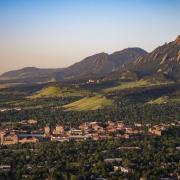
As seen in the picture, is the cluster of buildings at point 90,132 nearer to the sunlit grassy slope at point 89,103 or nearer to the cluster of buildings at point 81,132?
the cluster of buildings at point 81,132

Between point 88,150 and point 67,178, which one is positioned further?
point 88,150

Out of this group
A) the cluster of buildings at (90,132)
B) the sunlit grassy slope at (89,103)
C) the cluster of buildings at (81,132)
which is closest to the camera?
the cluster of buildings at (81,132)

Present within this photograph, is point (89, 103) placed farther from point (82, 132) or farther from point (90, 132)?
point (90, 132)

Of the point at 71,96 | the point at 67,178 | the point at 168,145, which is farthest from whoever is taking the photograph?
the point at 71,96

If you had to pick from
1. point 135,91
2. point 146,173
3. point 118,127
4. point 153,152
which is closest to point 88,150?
point 153,152

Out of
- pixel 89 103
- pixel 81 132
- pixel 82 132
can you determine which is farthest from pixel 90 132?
pixel 89 103

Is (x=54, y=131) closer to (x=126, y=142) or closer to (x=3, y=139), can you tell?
(x=3, y=139)

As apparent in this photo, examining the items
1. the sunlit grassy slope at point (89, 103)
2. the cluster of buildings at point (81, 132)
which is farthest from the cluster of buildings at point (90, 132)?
the sunlit grassy slope at point (89, 103)

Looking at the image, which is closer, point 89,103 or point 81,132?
point 81,132

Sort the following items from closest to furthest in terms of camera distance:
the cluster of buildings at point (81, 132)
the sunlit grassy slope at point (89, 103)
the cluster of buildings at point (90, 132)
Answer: the cluster of buildings at point (81, 132)
the cluster of buildings at point (90, 132)
the sunlit grassy slope at point (89, 103)
